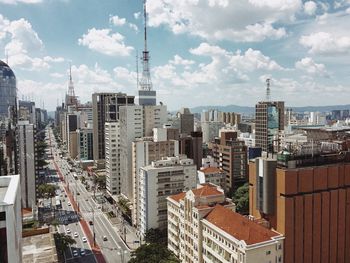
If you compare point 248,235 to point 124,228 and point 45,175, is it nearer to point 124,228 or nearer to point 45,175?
point 124,228

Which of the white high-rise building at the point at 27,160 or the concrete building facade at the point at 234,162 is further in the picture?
the concrete building facade at the point at 234,162

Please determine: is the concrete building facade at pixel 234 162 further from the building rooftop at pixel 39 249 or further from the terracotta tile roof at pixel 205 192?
the building rooftop at pixel 39 249

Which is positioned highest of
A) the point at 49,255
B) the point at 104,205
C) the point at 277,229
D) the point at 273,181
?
the point at 273,181

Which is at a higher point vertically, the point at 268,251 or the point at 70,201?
the point at 268,251

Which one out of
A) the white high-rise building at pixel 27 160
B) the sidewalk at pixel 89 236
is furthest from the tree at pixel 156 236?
the white high-rise building at pixel 27 160

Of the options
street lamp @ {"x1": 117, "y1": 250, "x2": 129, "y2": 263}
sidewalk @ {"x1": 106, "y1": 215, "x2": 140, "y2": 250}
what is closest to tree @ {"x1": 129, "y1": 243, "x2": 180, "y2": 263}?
street lamp @ {"x1": 117, "y1": 250, "x2": 129, "y2": 263}

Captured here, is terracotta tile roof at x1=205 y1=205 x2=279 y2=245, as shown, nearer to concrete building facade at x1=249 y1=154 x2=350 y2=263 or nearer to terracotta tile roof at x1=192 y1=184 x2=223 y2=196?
concrete building facade at x1=249 y1=154 x2=350 y2=263

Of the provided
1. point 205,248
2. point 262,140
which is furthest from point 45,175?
point 205,248

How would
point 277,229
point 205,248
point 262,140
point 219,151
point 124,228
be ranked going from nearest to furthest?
point 277,229
point 205,248
point 124,228
point 219,151
point 262,140
